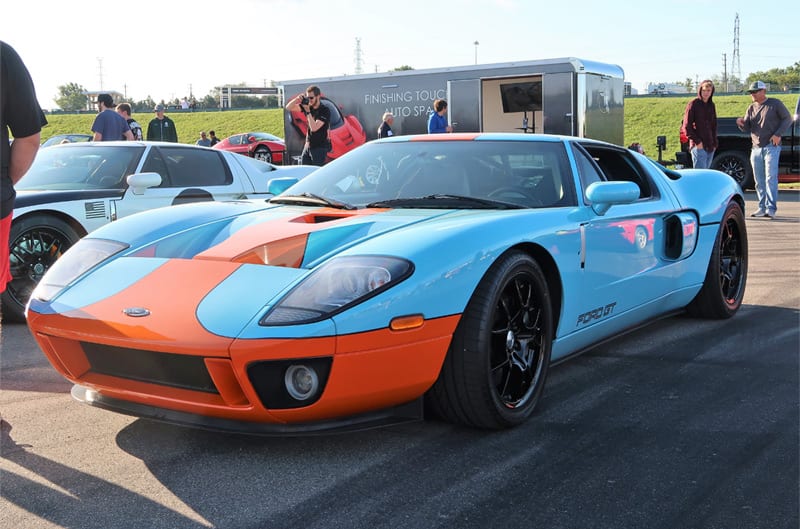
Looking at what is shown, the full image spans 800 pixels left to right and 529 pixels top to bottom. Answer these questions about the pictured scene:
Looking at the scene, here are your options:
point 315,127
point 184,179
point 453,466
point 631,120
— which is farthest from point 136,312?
A: point 631,120

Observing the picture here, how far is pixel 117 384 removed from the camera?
282 cm

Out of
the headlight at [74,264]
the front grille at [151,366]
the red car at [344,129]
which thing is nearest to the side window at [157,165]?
the headlight at [74,264]

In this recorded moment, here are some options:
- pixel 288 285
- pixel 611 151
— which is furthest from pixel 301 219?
pixel 611 151

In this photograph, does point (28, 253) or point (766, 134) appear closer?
point (28, 253)

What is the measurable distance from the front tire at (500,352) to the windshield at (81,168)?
3.75 m

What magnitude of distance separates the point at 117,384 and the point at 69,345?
0.83ft

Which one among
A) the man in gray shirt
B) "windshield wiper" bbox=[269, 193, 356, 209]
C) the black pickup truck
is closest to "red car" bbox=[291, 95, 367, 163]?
the black pickup truck

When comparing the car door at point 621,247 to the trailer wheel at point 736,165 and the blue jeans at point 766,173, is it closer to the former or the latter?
the blue jeans at point 766,173

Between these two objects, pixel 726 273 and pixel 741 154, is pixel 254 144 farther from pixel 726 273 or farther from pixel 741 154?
pixel 726 273

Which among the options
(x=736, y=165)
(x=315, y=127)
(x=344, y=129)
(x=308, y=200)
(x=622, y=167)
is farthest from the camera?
(x=344, y=129)

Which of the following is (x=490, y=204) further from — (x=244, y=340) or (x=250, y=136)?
(x=250, y=136)

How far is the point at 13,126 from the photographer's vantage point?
299cm

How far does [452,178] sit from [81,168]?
3.35 meters

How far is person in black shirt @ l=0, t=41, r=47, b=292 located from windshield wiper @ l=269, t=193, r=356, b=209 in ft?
3.81
